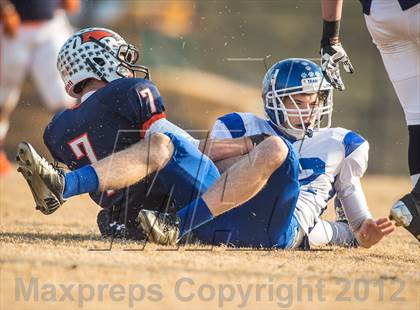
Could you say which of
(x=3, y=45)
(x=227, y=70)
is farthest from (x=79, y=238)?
(x=227, y=70)

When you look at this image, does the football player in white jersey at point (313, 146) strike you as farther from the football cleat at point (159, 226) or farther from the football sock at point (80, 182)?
the football sock at point (80, 182)

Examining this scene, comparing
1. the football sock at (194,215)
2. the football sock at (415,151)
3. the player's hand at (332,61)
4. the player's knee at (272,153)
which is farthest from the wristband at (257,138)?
the football sock at (415,151)

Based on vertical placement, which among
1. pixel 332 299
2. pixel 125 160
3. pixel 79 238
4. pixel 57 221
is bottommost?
pixel 57 221

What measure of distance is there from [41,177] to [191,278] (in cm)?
84

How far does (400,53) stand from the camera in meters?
4.79

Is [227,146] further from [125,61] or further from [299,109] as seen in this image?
[125,61]

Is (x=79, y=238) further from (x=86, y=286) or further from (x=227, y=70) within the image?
(x=227, y=70)

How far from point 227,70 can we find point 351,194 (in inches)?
546

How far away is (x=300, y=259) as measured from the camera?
14.1 feet

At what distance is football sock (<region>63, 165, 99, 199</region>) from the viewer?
4062 mm

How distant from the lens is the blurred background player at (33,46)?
9.81 meters

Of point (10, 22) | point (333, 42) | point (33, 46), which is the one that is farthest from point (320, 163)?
point (10, 22)

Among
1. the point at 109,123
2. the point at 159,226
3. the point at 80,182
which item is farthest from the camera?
the point at 109,123

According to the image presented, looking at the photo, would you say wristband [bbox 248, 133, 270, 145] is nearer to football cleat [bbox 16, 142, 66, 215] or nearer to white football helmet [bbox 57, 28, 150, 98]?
white football helmet [bbox 57, 28, 150, 98]
